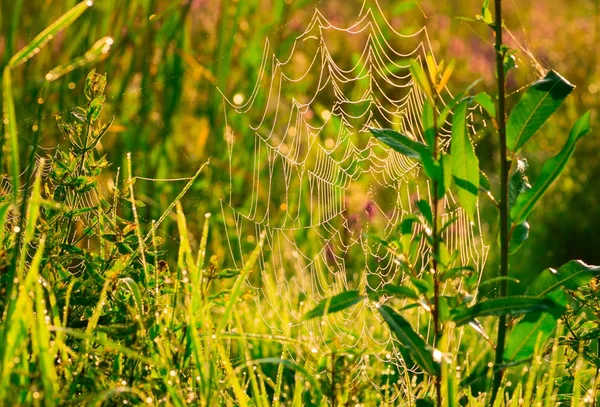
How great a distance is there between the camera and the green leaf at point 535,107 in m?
1.18

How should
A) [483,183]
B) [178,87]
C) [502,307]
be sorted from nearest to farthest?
1. [502,307]
2. [483,183]
3. [178,87]

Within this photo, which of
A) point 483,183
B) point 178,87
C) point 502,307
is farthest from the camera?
point 178,87

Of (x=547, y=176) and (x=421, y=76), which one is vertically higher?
(x=421, y=76)

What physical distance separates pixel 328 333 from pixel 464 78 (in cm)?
418

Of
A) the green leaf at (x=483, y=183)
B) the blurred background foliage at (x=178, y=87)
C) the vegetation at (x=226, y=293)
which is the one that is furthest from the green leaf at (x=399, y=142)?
the blurred background foliage at (x=178, y=87)

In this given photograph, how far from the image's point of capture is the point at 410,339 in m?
1.16

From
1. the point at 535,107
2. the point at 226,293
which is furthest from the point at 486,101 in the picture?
the point at 226,293

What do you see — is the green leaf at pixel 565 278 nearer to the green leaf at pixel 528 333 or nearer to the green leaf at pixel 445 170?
the green leaf at pixel 528 333

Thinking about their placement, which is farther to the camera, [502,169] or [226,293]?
[226,293]

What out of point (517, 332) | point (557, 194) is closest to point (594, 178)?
point (557, 194)

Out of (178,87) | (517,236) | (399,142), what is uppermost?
(178,87)

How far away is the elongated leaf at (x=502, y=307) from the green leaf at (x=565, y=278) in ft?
0.31

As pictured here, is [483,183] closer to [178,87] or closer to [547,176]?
[547,176]

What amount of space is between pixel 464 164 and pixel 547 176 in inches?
4.8
